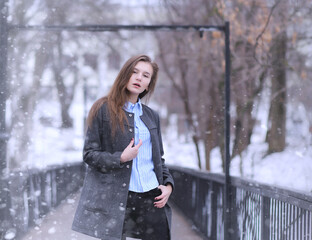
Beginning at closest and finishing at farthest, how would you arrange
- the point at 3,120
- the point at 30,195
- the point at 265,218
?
1. the point at 265,218
2. the point at 3,120
3. the point at 30,195

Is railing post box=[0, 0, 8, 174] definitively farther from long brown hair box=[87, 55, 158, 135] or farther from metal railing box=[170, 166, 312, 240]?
metal railing box=[170, 166, 312, 240]

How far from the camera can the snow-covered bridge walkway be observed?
15.4 feet

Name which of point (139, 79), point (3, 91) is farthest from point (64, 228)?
point (139, 79)

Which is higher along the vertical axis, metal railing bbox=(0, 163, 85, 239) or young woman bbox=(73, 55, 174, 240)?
young woman bbox=(73, 55, 174, 240)

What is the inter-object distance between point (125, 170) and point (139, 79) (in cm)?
62

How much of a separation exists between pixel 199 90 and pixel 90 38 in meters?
4.08

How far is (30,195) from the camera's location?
5430 mm

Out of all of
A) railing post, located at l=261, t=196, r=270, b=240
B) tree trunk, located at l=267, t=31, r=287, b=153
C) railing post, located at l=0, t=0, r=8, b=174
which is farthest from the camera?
tree trunk, located at l=267, t=31, r=287, b=153

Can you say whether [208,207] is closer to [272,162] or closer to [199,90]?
[272,162]

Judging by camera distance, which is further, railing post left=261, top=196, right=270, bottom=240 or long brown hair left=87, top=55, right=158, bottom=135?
railing post left=261, top=196, right=270, bottom=240

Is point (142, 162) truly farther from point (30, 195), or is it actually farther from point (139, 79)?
point (30, 195)

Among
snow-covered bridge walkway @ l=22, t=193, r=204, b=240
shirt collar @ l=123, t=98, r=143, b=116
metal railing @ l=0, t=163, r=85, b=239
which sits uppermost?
shirt collar @ l=123, t=98, r=143, b=116

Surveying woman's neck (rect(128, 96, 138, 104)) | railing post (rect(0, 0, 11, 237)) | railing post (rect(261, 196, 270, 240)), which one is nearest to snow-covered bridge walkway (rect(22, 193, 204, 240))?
railing post (rect(0, 0, 11, 237))

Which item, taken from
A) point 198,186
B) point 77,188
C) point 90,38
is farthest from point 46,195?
point 90,38
